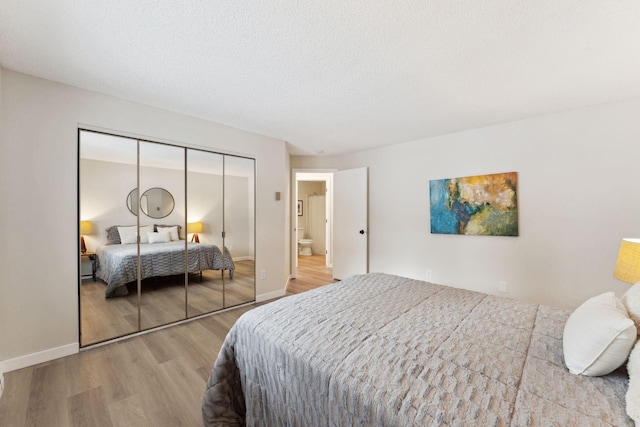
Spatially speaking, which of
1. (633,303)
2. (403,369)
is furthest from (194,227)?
(633,303)

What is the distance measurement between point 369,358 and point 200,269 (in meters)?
2.53

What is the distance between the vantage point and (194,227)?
118 inches

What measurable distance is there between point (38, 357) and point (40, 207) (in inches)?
47.1

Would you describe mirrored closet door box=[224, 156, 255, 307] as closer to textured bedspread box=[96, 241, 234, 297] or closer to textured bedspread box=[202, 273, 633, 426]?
textured bedspread box=[96, 241, 234, 297]

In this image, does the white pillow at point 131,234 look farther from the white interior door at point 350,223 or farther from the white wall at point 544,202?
the white wall at point 544,202

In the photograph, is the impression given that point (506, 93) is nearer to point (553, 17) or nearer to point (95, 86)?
point (553, 17)

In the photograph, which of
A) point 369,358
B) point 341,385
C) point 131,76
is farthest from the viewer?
point 131,76

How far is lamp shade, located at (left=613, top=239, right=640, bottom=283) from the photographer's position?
58.1 inches

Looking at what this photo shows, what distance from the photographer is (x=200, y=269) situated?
120 inches

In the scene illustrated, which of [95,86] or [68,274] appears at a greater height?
[95,86]

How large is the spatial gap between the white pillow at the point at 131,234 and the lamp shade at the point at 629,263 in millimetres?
3694

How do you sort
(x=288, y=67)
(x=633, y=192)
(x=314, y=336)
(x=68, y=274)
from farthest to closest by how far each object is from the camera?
(x=633, y=192) → (x=68, y=274) → (x=288, y=67) → (x=314, y=336)

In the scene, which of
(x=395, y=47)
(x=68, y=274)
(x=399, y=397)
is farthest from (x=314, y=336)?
(x=68, y=274)

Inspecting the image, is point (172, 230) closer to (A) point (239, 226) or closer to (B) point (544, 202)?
(A) point (239, 226)
